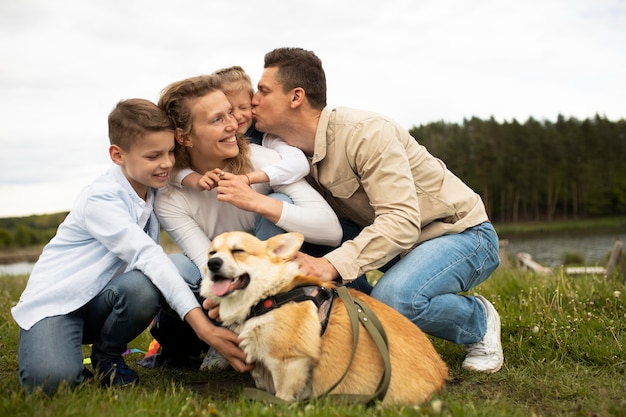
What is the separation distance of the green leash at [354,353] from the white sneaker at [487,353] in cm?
118

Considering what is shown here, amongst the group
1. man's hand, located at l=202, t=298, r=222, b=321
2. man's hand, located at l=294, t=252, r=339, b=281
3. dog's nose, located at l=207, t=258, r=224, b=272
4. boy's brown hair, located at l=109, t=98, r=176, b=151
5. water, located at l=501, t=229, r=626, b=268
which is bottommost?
water, located at l=501, t=229, r=626, b=268

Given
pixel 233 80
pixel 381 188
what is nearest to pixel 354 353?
pixel 381 188

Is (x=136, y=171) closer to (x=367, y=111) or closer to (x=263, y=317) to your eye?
(x=263, y=317)

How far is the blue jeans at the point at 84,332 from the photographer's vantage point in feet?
10.7

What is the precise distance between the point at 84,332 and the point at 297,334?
1723 mm

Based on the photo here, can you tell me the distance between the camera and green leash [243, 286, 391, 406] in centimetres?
294

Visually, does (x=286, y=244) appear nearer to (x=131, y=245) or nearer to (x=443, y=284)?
(x=131, y=245)

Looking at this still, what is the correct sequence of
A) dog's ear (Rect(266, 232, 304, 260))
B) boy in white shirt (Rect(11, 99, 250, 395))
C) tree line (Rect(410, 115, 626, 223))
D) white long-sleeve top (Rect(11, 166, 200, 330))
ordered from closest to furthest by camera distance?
1. dog's ear (Rect(266, 232, 304, 260))
2. boy in white shirt (Rect(11, 99, 250, 395))
3. white long-sleeve top (Rect(11, 166, 200, 330))
4. tree line (Rect(410, 115, 626, 223))

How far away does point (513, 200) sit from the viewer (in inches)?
2235

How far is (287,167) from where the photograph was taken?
3873mm

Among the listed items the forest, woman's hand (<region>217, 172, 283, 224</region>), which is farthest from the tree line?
woman's hand (<region>217, 172, 283, 224</region>)

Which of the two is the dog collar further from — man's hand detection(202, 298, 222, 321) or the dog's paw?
the dog's paw

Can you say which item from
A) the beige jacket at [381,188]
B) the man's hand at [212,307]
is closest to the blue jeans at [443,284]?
the beige jacket at [381,188]

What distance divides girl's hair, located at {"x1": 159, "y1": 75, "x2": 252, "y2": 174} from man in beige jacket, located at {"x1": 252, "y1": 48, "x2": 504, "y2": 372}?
36 cm
